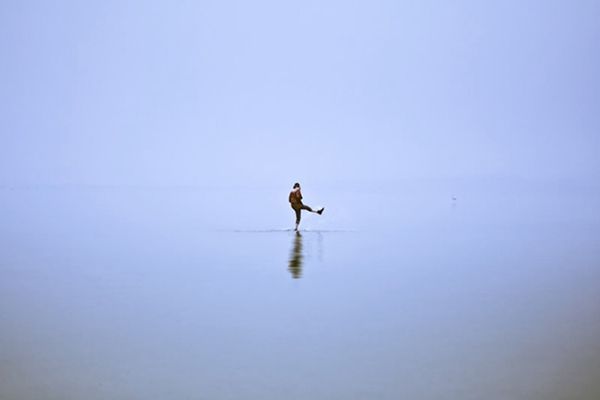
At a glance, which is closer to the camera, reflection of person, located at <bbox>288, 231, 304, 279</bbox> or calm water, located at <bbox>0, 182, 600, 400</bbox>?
calm water, located at <bbox>0, 182, 600, 400</bbox>

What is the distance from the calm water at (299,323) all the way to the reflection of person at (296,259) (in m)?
0.08

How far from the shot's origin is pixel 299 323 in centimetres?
887

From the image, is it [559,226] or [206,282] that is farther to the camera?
[559,226]

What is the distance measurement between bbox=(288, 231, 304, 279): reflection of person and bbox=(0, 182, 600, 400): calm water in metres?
0.08

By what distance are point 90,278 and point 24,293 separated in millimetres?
1818

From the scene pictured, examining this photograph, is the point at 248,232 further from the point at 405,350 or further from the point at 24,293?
the point at 405,350

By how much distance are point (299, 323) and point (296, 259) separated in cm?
712

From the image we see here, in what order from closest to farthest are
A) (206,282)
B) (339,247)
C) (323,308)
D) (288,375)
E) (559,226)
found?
(288,375) < (323,308) < (206,282) < (339,247) < (559,226)

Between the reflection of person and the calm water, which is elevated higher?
the reflection of person

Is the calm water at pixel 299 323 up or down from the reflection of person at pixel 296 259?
down

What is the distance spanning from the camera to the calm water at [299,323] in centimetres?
636

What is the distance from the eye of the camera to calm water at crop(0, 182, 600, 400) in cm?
636

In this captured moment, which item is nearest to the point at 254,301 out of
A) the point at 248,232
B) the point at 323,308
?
the point at 323,308

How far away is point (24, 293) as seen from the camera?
11.2 m
